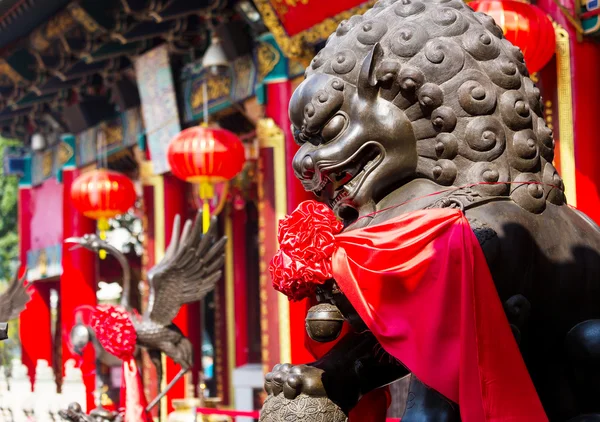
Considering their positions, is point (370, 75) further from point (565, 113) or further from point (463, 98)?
point (565, 113)

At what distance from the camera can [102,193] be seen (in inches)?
384

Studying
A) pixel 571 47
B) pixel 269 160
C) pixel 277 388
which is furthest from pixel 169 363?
pixel 277 388

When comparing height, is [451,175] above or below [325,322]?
above

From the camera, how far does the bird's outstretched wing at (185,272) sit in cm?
553

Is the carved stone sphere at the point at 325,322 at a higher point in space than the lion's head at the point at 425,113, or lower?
lower

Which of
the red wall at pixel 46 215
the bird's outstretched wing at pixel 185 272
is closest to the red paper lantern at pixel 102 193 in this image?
the red wall at pixel 46 215

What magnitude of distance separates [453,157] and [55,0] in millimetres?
7448

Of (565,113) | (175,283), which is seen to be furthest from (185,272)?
(565,113)

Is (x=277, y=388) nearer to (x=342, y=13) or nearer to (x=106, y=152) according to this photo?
(x=342, y=13)

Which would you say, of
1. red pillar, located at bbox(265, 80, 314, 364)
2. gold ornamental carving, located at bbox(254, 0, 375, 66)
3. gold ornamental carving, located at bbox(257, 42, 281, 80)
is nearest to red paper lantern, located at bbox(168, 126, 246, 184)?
red pillar, located at bbox(265, 80, 314, 364)

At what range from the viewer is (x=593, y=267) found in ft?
7.18

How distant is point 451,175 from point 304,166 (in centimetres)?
34

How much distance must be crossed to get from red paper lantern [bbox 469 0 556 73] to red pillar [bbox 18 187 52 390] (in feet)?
33.2

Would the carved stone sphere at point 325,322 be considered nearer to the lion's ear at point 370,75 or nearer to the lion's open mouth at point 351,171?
the lion's open mouth at point 351,171
